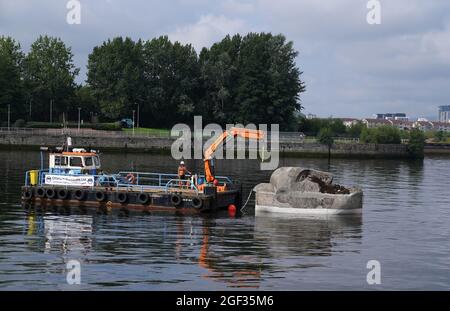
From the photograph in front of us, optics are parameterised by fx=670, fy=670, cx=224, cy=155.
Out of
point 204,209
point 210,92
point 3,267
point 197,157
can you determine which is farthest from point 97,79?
point 3,267

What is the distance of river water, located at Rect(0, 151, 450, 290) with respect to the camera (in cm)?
2812

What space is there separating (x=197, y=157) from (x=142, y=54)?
43350 mm

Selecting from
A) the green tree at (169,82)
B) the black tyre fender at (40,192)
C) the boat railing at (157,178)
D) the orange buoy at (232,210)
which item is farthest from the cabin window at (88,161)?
the green tree at (169,82)

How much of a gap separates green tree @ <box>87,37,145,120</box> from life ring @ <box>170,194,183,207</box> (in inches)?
3941

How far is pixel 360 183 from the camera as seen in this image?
75.7 meters

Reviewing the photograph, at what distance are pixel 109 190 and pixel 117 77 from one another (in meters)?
105

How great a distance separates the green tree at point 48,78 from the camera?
145 m

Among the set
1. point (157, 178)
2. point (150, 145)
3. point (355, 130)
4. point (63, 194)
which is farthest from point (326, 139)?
point (63, 194)

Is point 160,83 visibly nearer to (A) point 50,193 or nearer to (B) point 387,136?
(B) point 387,136

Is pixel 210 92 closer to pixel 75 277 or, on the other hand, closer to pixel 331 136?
pixel 331 136

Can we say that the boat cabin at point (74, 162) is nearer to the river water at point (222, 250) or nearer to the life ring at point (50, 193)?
the life ring at point (50, 193)

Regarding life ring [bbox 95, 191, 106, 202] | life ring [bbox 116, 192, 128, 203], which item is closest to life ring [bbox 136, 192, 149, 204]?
life ring [bbox 116, 192, 128, 203]

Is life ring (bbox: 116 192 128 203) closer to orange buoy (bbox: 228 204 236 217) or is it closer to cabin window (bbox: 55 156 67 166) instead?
cabin window (bbox: 55 156 67 166)

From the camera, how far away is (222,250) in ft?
113
